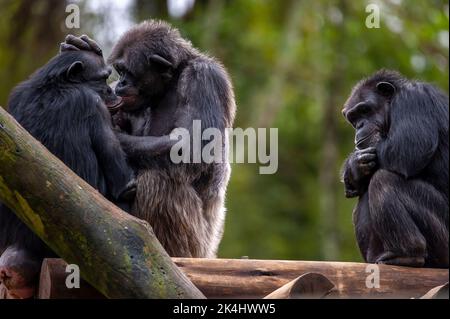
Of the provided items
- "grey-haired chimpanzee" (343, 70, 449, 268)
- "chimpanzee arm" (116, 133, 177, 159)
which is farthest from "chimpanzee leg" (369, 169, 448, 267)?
"chimpanzee arm" (116, 133, 177, 159)

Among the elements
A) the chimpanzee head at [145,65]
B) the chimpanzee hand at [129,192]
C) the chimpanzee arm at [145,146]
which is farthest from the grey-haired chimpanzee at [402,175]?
the chimpanzee hand at [129,192]

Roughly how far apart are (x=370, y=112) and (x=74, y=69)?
8.04ft

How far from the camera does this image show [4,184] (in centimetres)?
507

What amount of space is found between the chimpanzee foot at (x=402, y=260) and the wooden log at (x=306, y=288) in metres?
1.04

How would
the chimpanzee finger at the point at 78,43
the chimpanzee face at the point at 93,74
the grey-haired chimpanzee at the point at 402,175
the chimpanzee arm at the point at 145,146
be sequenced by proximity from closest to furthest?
1. the grey-haired chimpanzee at the point at 402,175
2. the chimpanzee face at the point at 93,74
3. the chimpanzee arm at the point at 145,146
4. the chimpanzee finger at the point at 78,43

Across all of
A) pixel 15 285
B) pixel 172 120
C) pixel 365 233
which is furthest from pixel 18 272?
pixel 365 233

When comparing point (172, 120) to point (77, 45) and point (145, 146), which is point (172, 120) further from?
point (77, 45)

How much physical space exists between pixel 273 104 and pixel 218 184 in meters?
8.23

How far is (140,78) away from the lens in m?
6.99

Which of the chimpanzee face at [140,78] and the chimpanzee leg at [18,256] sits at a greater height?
the chimpanzee face at [140,78]

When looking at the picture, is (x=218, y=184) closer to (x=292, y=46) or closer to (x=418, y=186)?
(x=418, y=186)

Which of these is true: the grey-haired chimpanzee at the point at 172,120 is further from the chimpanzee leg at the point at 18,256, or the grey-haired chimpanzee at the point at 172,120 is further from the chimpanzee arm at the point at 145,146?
the chimpanzee leg at the point at 18,256

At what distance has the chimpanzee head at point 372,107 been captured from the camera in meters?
6.78

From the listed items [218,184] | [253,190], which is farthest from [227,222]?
[218,184]
